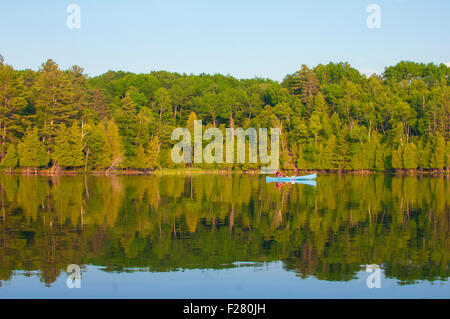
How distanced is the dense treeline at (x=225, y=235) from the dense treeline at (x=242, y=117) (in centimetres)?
4744

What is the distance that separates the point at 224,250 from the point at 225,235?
280 cm

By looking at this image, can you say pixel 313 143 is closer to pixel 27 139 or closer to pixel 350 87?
pixel 350 87

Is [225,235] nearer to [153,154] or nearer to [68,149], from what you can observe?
[68,149]

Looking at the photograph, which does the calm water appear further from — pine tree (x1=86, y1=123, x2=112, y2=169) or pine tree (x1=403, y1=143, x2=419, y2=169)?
pine tree (x1=403, y1=143, x2=419, y2=169)

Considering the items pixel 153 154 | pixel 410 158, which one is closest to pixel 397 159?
pixel 410 158

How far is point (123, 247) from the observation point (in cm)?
1920

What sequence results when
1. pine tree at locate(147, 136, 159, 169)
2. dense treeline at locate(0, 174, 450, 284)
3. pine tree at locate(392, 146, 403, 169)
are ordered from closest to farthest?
dense treeline at locate(0, 174, 450, 284)
pine tree at locate(392, 146, 403, 169)
pine tree at locate(147, 136, 159, 169)

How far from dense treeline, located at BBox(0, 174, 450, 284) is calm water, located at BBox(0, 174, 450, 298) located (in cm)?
5

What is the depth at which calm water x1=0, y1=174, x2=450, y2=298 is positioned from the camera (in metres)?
14.3

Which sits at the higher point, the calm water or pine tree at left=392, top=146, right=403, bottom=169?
pine tree at left=392, top=146, right=403, bottom=169

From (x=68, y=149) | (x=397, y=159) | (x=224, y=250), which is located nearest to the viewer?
(x=224, y=250)

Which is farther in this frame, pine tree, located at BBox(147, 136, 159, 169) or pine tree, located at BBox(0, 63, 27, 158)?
pine tree, located at BBox(147, 136, 159, 169)

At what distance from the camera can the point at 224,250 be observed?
19.0 metres

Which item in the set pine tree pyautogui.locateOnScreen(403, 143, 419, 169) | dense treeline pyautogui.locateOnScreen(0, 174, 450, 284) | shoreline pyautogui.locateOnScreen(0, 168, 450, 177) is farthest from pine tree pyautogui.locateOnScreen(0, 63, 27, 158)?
pine tree pyautogui.locateOnScreen(403, 143, 419, 169)
